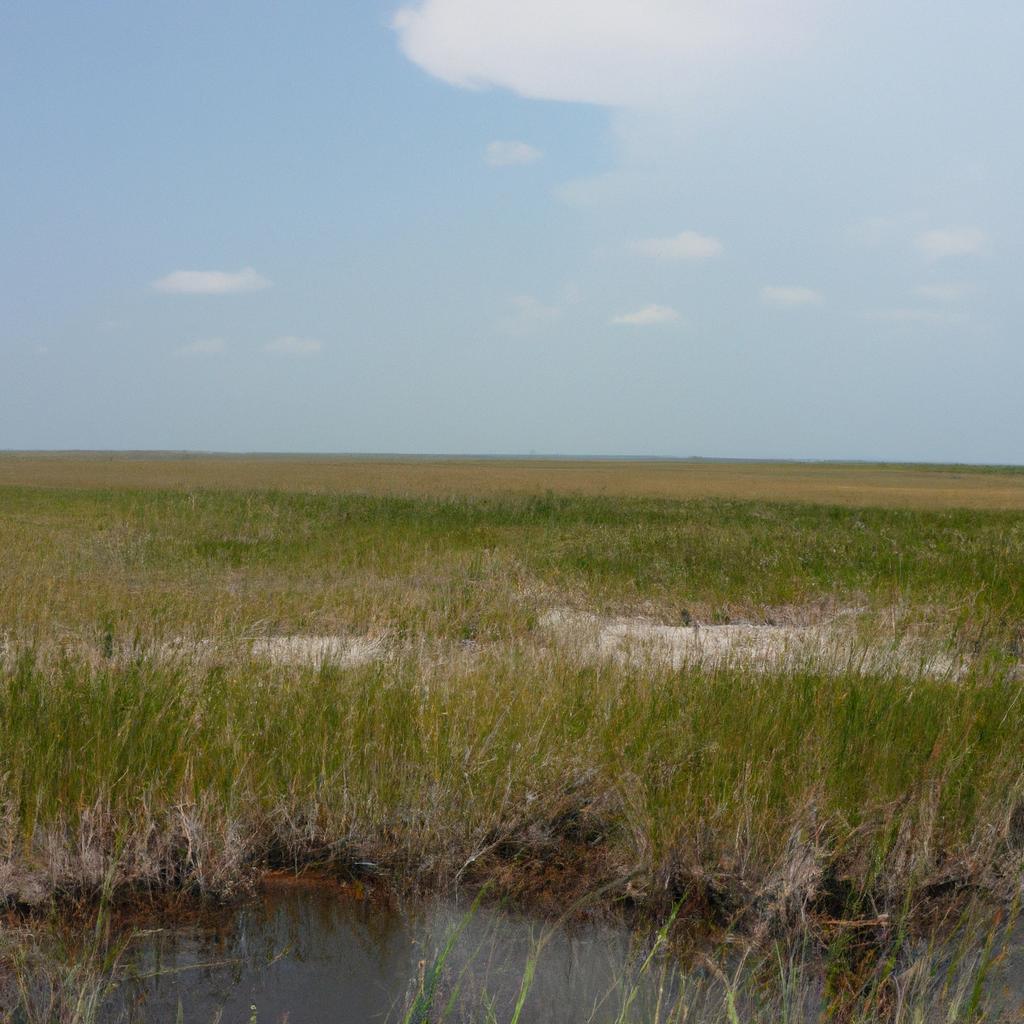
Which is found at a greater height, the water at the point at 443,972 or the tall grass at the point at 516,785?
the tall grass at the point at 516,785

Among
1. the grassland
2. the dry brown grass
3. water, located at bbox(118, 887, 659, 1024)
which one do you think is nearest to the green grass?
the grassland

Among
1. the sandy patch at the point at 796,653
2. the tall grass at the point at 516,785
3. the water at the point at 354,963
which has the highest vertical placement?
the sandy patch at the point at 796,653

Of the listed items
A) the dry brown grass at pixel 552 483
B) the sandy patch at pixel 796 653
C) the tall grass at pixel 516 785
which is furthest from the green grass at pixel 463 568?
the dry brown grass at pixel 552 483

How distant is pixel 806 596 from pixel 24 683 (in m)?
8.88

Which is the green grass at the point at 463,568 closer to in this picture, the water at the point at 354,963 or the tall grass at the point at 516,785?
the tall grass at the point at 516,785

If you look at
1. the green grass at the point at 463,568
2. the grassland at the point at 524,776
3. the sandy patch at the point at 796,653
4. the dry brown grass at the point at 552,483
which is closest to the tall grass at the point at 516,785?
the grassland at the point at 524,776

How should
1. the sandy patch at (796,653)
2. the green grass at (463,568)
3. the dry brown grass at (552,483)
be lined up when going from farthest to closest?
the dry brown grass at (552,483) < the green grass at (463,568) < the sandy patch at (796,653)

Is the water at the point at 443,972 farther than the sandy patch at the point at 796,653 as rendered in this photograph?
No

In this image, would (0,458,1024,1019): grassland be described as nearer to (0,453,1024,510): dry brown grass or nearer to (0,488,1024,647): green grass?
(0,488,1024,647): green grass

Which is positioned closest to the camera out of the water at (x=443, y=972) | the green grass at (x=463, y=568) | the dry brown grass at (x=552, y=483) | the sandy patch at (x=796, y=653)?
the water at (x=443, y=972)

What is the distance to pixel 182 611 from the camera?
8977 millimetres

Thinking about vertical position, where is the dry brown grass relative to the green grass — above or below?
above

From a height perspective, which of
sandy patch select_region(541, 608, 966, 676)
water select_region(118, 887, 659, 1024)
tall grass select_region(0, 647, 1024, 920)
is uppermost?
sandy patch select_region(541, 608, 966, 676)

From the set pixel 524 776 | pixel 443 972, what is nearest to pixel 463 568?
pixel 524 776
